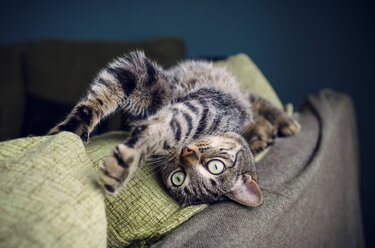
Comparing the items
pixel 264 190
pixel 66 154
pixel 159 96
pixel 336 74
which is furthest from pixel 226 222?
pixel 336 74

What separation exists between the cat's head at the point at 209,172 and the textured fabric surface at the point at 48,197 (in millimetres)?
327

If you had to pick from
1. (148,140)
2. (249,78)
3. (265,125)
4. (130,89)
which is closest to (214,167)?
(148,140)

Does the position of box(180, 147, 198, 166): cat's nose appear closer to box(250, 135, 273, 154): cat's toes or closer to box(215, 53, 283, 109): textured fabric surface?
box(250, 135, 273, 154): cat's toes

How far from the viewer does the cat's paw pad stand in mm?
1249

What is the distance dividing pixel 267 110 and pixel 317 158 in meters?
0.41

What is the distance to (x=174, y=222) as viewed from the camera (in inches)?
25.8

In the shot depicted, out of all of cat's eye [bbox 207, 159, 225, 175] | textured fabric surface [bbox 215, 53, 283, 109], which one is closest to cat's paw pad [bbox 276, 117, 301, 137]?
textured fabric surface [bbox 215, 53, 283, 109]

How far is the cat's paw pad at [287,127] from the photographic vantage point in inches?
49.2

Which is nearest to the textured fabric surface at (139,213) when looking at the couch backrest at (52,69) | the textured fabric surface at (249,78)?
the textured fabric surface at (249,78)

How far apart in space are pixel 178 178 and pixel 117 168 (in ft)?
1.04

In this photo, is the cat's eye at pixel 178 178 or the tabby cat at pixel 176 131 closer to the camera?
the tabby cat at pixel 176 131

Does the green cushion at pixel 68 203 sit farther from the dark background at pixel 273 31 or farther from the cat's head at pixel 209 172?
the dark background at pixel 273 31

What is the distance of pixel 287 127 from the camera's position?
1257 millimetres

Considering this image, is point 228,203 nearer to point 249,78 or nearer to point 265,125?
point 265,125
